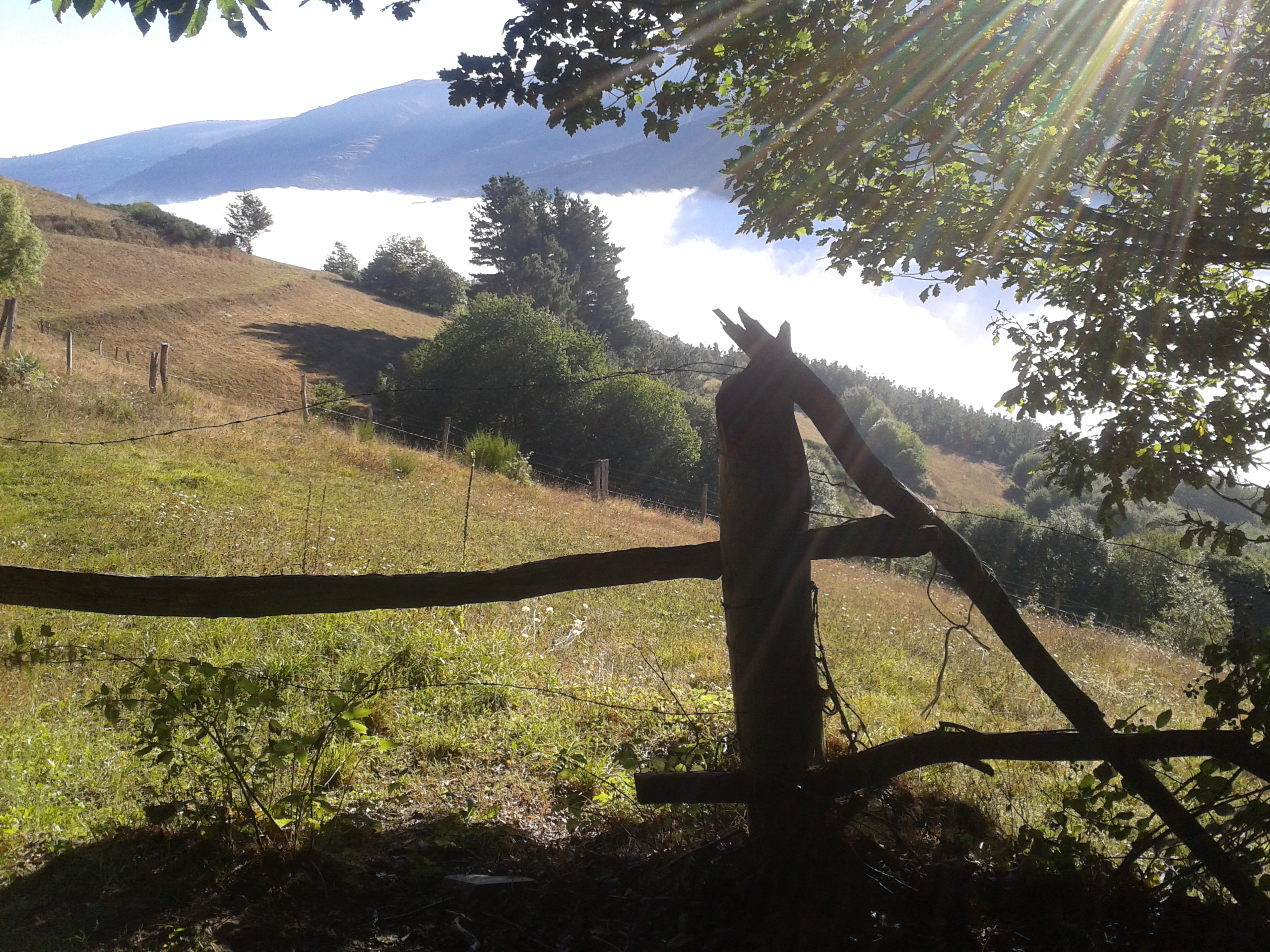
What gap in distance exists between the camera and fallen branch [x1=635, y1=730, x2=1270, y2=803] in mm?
2113

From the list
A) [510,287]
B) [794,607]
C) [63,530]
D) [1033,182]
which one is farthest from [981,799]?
[510,287]

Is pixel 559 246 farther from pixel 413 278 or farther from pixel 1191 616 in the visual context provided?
pixel 1191 616

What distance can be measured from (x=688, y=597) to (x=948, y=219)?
5.72m

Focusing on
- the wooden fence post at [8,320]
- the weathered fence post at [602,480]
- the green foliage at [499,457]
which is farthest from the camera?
the weathered fence post at [602,480]

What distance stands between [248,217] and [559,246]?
155 feet

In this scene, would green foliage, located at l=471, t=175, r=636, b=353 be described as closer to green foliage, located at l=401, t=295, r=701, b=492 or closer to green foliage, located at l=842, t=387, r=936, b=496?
green foliage, located at l=401, t=295, r=701, b=492

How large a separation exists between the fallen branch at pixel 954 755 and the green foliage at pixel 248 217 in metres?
98.5

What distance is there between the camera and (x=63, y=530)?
332 inches

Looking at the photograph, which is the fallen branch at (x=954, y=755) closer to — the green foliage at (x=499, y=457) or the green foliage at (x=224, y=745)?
the green foliage at (x=224, y=745)

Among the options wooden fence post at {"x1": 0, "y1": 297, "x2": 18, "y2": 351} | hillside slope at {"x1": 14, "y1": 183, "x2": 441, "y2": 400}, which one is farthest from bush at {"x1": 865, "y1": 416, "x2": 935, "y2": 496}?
wooden fence post at {"x1": 0, "y1": 297, "x2": 18, "y2": 351}

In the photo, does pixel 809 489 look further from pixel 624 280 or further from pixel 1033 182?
pixel 624 280

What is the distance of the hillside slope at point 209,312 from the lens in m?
40.5

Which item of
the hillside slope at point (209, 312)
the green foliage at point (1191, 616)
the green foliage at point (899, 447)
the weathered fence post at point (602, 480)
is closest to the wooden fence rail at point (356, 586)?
the green foliage at point (1191, 616)

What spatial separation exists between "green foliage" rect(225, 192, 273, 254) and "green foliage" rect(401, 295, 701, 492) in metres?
65.5
